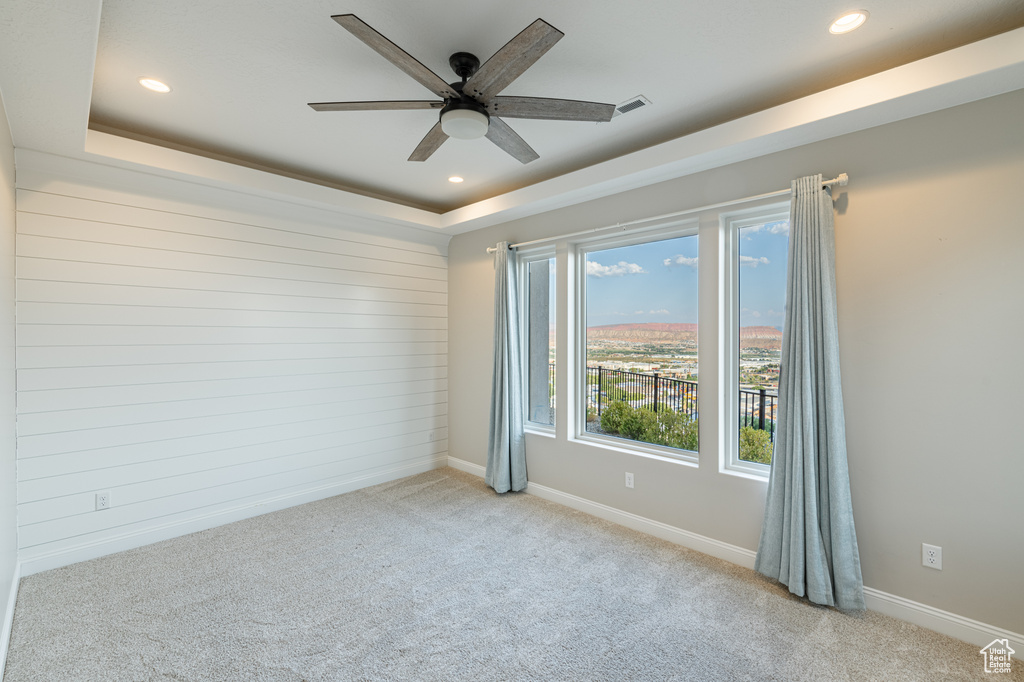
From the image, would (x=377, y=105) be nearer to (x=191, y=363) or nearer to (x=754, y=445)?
(x=191, y=363)

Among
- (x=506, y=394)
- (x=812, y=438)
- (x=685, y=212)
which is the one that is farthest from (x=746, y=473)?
(x=506, y=394)

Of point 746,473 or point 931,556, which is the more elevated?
point 746,473

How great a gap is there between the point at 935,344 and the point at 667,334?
1.52 metres

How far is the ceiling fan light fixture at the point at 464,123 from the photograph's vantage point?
2.12 metres

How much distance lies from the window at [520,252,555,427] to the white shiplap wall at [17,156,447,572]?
1201 mm

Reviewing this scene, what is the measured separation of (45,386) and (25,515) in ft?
2.52

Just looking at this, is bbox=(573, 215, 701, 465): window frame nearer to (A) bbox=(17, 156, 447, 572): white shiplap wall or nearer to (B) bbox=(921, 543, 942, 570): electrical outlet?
(B) bbox=(921, 543, 942, 570): electrical outlet

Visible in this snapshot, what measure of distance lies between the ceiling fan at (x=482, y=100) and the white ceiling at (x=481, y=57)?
0.86ft

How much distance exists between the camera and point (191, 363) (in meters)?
3.37

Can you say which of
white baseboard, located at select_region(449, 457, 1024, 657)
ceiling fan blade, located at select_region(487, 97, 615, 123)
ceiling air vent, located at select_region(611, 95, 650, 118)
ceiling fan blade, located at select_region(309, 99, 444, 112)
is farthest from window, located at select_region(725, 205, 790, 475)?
ceiling fan blade, located at select_region(309, 99, 444, 112)

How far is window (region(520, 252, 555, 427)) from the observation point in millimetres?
4246

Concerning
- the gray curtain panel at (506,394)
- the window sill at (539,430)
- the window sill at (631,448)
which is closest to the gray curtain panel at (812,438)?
the window sill at (631,448)

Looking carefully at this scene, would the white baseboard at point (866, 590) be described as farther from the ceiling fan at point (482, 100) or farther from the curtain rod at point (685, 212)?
the ceiling fan at point (482, 100)

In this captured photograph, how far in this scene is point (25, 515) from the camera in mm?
2754
